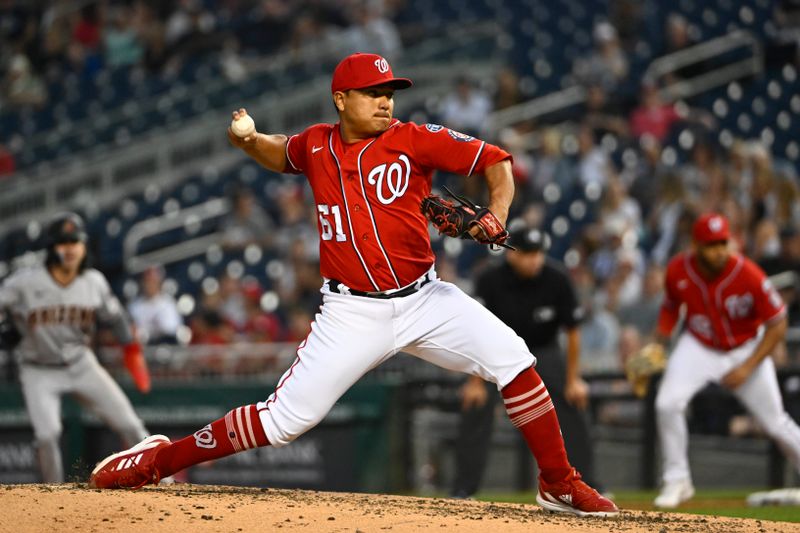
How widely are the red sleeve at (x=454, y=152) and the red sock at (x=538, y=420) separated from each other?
91 centimetres

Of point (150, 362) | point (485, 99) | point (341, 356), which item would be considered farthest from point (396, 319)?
point (485, 99)

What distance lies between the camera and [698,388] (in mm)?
8281

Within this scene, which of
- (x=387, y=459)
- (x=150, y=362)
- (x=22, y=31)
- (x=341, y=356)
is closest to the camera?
(x=341, y=356)

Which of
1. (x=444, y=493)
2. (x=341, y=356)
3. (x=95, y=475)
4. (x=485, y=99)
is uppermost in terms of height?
(x=485, y=99)

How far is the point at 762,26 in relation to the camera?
1506 centimetres

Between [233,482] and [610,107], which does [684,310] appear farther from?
[610,107]

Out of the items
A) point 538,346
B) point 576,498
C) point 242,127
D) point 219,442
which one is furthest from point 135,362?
point 576,498

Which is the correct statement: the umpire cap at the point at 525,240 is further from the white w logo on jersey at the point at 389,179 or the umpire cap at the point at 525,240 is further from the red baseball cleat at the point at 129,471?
the red baseball cleat at the point at 129,471

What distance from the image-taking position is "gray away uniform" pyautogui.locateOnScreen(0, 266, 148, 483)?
Result: 8227mm

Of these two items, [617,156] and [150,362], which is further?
[617,156]

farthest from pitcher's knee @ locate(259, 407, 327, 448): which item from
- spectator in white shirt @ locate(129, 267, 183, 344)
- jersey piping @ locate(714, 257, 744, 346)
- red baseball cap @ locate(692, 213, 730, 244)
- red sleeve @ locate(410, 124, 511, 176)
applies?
spectator in white shirt @ locate(129, 267, 183, 344)

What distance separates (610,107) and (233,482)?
6.35 metres

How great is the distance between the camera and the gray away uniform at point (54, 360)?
823 centimetres

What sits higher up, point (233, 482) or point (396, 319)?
point (396, 319)
